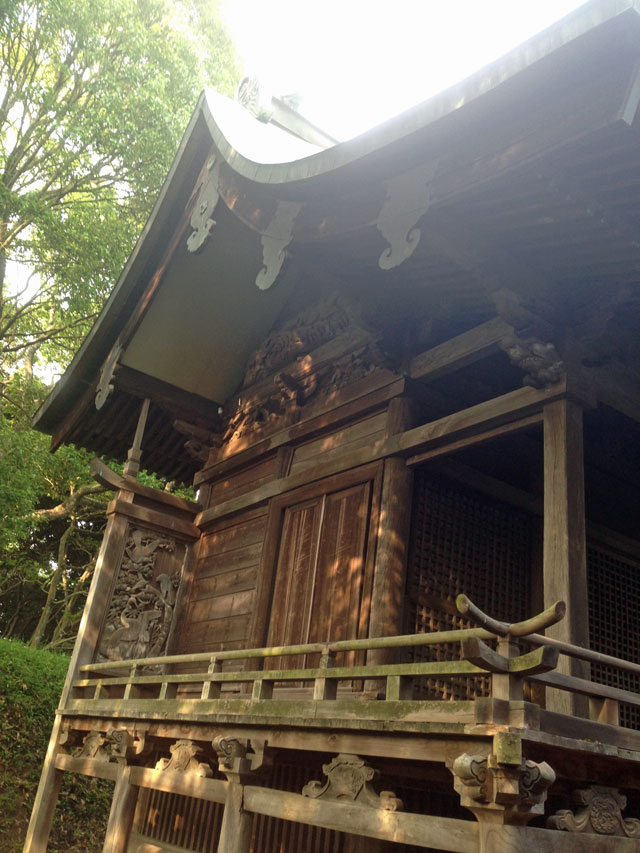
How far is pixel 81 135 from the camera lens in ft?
45.7

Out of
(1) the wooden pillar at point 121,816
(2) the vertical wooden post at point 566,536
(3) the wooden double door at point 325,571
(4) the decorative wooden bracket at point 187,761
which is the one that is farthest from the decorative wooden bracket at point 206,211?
(1) the wooden pillar at point 121,816

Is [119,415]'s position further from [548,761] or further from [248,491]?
[548,761]

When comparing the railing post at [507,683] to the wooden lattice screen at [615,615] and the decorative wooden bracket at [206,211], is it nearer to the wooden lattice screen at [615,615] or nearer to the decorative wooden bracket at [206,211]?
the wooden lattice screen at [615,615]

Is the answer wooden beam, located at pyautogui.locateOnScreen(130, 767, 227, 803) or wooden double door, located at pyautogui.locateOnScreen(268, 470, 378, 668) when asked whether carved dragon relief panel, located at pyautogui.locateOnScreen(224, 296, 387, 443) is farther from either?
wooden beam, located at pyautogui.locateOnScreen(130, 767, 227, 803)

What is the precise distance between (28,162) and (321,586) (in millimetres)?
11790

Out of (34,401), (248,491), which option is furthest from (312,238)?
(34,401)

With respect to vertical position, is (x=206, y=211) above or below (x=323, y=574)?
above

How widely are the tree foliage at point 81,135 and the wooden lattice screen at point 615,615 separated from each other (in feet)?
33.2

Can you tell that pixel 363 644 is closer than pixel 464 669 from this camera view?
No

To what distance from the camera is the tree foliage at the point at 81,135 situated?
1395 cm

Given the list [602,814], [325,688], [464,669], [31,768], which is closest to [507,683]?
[464,669]

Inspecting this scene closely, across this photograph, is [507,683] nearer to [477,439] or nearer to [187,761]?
[477,439]

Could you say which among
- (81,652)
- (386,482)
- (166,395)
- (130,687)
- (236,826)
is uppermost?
(166,395)

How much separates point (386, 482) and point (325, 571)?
1106 mm
